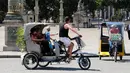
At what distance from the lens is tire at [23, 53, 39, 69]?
15203 millimetres

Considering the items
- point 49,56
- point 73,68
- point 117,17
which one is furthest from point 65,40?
point 117,17

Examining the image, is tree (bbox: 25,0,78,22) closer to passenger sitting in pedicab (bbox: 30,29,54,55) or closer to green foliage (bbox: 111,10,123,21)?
green foliage (bbox: 111,10,123,21)

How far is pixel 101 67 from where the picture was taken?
16.2 meters

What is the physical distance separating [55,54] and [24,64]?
1.12 m

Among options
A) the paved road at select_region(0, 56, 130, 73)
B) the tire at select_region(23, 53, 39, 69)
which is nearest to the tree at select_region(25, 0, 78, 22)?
the paved road at select_region(0, 56, 130, 73)

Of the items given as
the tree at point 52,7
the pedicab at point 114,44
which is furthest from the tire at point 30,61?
the tree at point 52,7

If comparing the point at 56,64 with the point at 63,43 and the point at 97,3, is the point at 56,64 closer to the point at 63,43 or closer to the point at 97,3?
the point at 63,43

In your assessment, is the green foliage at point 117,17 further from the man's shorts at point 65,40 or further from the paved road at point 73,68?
the man's shorts at point 65,40

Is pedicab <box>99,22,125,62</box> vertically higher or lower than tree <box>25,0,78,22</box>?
lower

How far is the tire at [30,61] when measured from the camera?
1520 centimetres

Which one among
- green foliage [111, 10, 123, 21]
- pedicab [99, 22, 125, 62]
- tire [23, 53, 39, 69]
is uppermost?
green foliage [111, 10, 123, 21]

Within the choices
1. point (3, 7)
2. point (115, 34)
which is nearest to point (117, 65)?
point (115, 34)

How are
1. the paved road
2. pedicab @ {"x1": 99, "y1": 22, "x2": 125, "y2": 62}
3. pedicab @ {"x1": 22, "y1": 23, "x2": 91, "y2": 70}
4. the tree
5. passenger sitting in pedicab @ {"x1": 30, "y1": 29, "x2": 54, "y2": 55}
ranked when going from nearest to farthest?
the paved road < pedicab @ {"x1": 22, "y1": 23, "x2": 91, "y2": 70} < passenger sitting in pedicab @ {"x1": 30, "y1": 29, "x2": 54, "y2": 55} < pedicab @ {"x1": 99, "y1": 22, "x2": 125, "y2": 62} < the tree

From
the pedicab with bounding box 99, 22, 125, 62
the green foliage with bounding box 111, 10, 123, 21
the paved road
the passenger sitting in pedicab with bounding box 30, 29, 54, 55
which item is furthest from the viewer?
the green foliage with bounding box 111, 10, 123, 21
